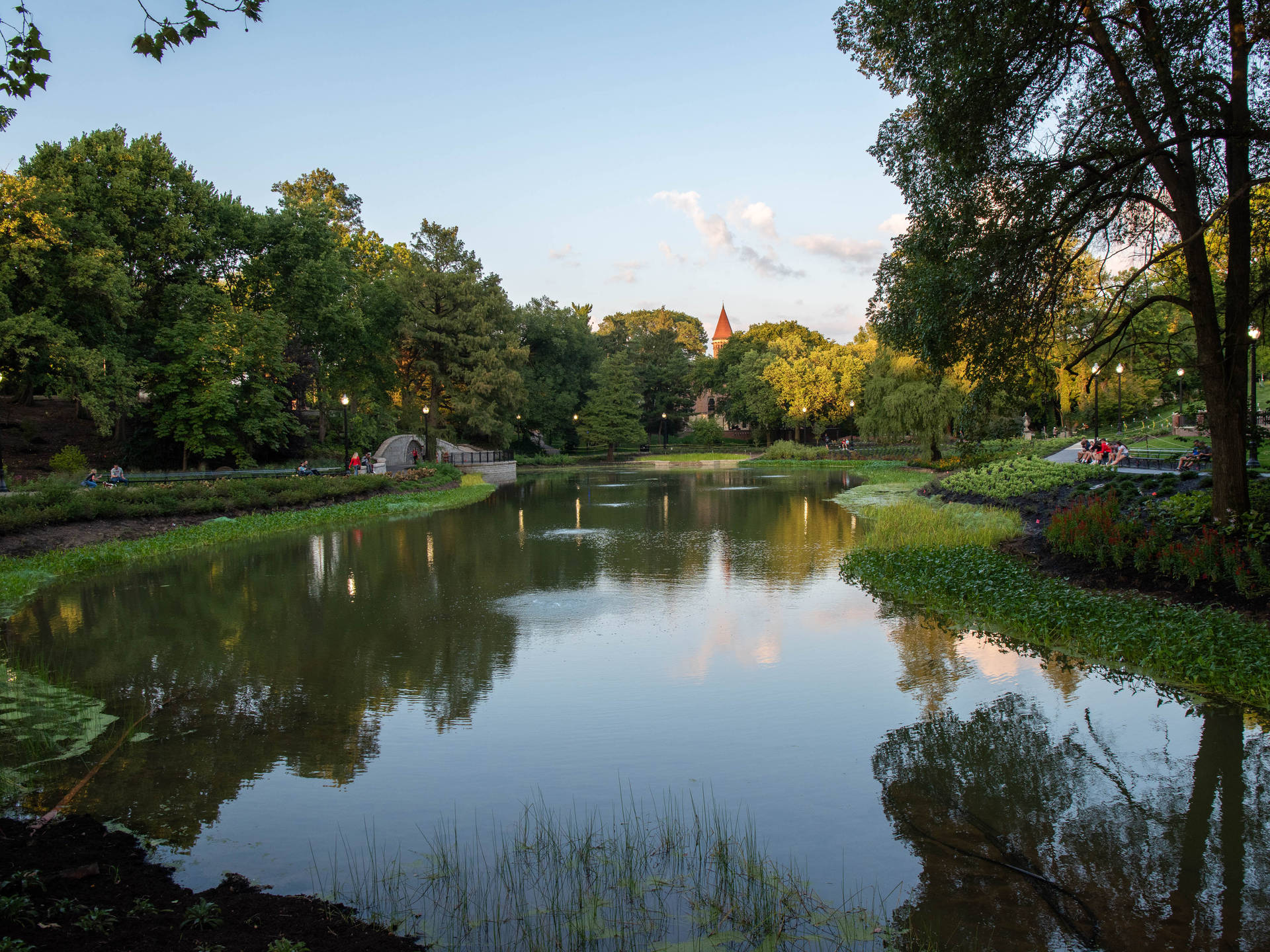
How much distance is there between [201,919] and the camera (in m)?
3.75

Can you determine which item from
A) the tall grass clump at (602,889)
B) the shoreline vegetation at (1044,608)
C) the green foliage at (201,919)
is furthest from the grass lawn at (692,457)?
the green foliage at (201,919)

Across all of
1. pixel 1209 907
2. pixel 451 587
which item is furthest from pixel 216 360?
pixel 1209 907

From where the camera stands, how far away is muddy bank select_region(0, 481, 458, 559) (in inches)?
602

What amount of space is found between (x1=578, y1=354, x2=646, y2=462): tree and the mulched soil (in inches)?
1861

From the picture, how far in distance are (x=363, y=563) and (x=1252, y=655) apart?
1418 cm

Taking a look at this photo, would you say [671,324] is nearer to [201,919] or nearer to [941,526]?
[941,526]

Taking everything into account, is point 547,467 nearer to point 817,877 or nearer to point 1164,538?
point 1164,538

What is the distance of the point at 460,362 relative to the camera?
4778cm

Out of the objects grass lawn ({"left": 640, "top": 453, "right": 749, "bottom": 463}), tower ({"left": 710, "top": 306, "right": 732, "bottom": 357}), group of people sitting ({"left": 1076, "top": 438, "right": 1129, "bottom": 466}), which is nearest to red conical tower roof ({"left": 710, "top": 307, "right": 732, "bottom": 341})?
tower ({"left": 710, "top": 306, "right": 732, "bottom": 357})

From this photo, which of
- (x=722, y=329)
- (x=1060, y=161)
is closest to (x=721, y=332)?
(x=722, y=329)

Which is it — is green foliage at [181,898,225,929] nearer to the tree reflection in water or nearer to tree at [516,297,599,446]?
the tree reflection in water

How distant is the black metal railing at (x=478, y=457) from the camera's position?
4597 centimetres

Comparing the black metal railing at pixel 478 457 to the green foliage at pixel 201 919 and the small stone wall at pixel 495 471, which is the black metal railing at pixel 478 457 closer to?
the small stone wall at pixel 495 471

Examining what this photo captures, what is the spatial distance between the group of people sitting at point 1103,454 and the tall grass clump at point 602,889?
23725 millimetres
